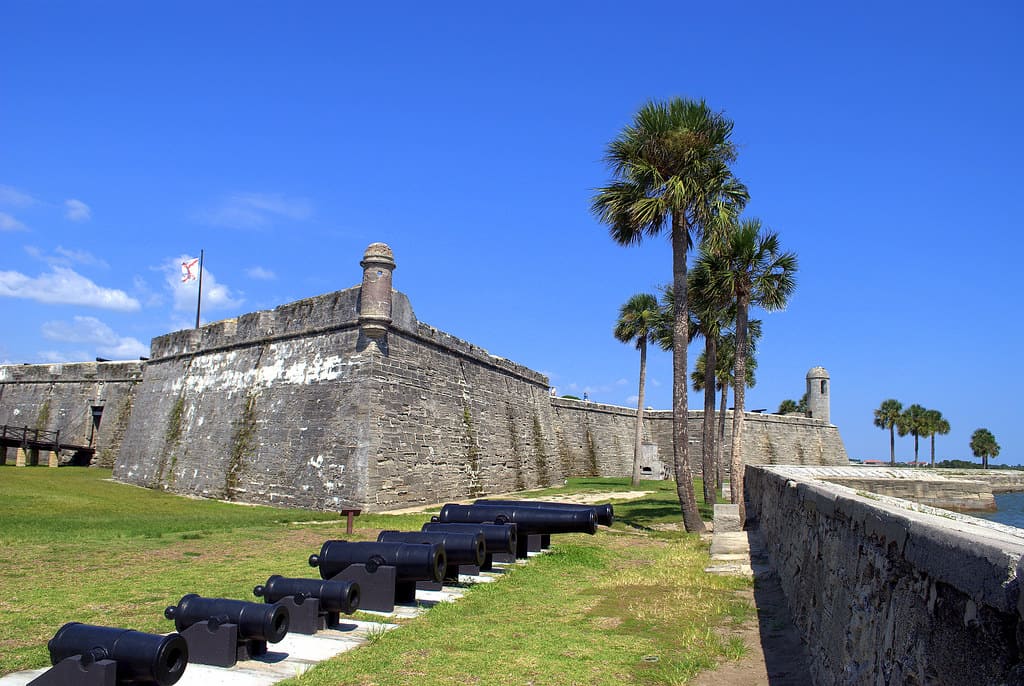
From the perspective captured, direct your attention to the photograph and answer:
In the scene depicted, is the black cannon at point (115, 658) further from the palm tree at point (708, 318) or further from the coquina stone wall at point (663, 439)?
the coquina stone wall at point (663, 439)

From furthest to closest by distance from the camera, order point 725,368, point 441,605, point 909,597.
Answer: point 725,368, point 441,605, point 909,597

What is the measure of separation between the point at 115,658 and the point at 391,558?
308cm

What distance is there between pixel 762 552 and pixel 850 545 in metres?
7.02

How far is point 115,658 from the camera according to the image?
406cm

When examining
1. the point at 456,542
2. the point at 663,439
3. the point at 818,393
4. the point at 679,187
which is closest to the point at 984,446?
the point at 818,393

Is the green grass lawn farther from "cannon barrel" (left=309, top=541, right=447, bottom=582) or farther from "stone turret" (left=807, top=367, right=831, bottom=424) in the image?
"stone turret" (left=807, top=367, right=831, bottom=424)

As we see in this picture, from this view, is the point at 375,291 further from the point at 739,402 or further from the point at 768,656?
the point at 768,656

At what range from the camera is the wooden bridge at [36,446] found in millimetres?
30422

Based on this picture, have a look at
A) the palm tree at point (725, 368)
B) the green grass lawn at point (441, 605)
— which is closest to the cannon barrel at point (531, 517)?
the green grass lawn at point (441, 605)

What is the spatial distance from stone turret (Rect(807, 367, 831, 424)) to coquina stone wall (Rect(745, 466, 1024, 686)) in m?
44.1

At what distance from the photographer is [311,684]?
185 inches

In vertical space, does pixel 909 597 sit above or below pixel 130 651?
above

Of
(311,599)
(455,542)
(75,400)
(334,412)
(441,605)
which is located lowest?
(441,605)

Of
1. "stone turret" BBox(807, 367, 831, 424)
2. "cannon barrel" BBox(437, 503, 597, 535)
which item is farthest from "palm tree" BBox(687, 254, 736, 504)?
"stone turret" BBox(807, 367, 831, 424)
